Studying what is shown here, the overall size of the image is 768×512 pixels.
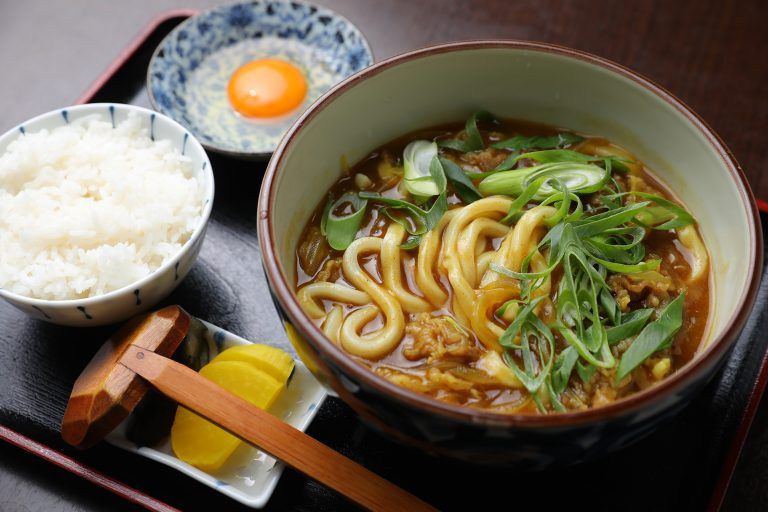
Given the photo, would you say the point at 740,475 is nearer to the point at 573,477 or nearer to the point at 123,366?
the point at 573,477

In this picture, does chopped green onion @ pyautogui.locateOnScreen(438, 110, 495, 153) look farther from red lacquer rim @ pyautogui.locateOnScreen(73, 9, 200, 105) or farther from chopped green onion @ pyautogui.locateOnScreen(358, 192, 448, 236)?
red lacquer rim @ pyautogui.locateOnScreen(73, 9, 200, 105)

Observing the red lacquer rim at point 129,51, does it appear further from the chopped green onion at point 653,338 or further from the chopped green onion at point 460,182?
the chopped green onion at point 653,338

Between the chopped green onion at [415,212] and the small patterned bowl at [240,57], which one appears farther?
the small patterned bowl at [240,57]

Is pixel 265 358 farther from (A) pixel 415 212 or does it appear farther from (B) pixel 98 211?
(B) pixel 98 211

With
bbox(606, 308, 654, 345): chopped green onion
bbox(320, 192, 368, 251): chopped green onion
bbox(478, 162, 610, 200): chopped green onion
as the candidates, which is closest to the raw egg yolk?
bbox(320, 192, 368, 251): chopped green onion

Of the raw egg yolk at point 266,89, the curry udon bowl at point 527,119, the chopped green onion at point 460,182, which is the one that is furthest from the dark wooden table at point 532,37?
the chopped green onion at point 460,182
